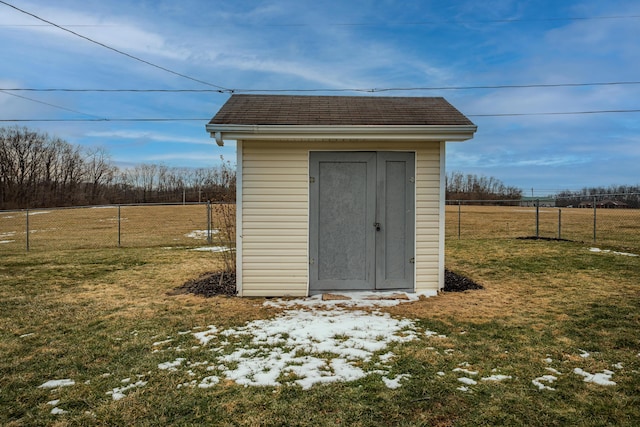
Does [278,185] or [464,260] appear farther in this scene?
[464,260]

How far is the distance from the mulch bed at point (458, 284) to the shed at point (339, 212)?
42cm

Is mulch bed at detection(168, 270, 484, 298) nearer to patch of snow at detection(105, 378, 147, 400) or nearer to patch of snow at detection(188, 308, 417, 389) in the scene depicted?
patch of snow at detection(188, 308, 417, 389)

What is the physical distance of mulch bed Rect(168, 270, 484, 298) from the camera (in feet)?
19.3

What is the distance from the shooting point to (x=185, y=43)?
42.0 ft

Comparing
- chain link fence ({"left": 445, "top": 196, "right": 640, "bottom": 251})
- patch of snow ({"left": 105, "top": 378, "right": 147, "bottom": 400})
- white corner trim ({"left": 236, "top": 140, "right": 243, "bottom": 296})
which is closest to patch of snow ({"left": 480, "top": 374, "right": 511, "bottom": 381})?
patch of snow ({"left": 105, "top": 378, "right": 147, "bottom": 400})

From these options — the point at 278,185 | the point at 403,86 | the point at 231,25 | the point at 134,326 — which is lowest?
the point at 134,326

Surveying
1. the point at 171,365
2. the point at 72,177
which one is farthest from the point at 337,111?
the point at 72,177

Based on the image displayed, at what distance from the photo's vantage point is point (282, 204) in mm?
5590

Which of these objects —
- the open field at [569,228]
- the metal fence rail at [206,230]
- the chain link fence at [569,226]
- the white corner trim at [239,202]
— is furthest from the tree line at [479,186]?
the white corner trim at [239,202]

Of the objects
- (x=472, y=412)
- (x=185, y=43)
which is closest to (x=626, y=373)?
(x=472, y=412)

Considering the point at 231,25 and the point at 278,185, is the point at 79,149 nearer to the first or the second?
the point at 231,25

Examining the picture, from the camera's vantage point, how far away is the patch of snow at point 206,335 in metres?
3.70

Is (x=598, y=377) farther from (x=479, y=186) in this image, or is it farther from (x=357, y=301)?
(x=479, y=186)

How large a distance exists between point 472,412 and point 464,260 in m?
6.98
